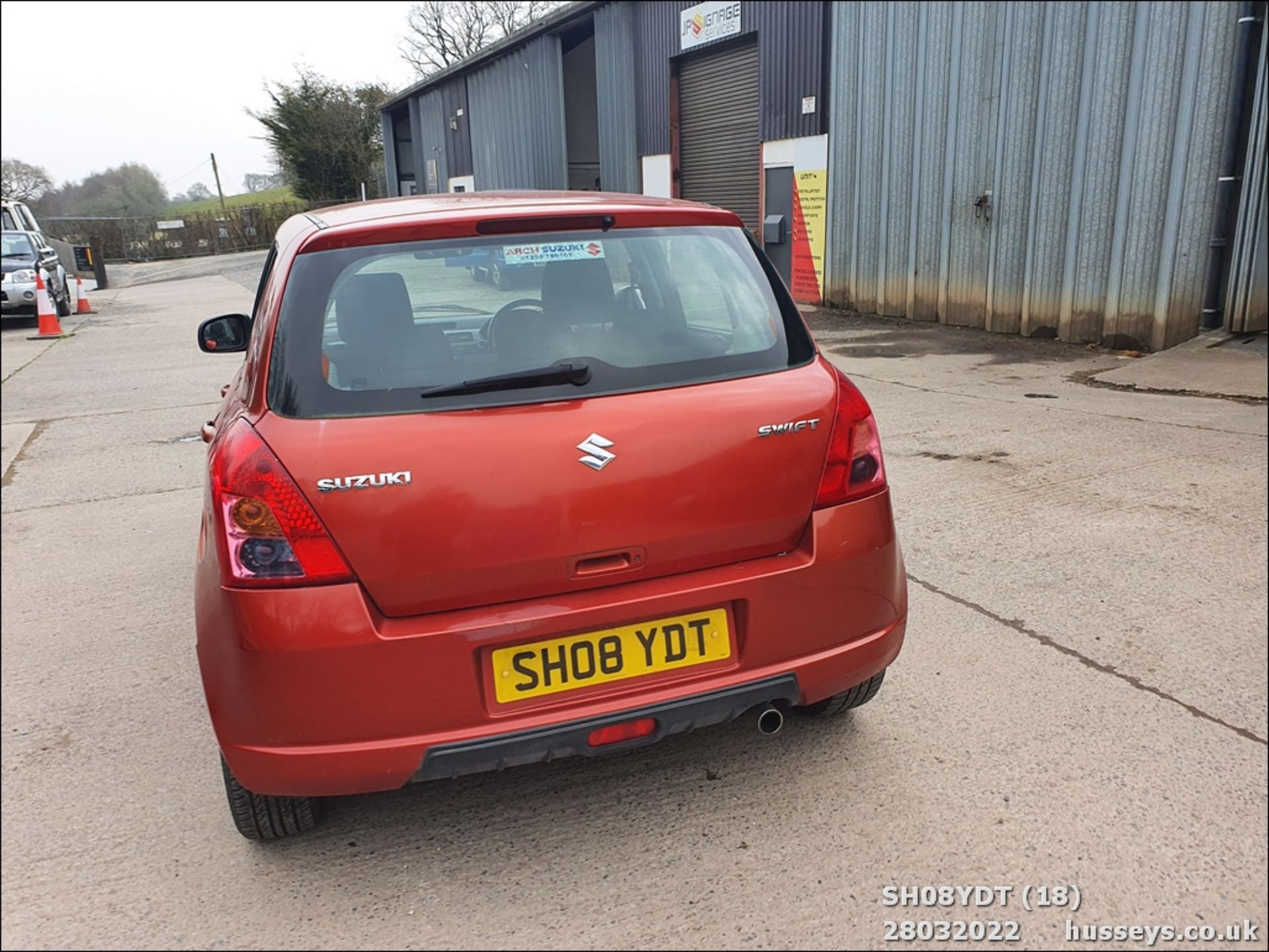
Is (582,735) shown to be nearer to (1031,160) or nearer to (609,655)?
(609,655)

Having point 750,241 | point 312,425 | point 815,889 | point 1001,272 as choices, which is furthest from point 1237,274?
point 312,425

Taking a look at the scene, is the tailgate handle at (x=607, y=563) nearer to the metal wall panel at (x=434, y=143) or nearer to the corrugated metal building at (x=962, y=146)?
the corrugated metal building at (x=962, y=146)

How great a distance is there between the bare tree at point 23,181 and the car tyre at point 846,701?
266 centimetres

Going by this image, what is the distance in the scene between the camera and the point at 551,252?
2.45m

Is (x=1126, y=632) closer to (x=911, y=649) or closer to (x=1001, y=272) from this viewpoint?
(x=911, y=649)

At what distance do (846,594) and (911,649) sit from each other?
1.13 meters

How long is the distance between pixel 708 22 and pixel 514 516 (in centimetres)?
1586

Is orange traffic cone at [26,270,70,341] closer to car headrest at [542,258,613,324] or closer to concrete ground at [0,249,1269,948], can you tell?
concrete ground at [0,249,1269,948]

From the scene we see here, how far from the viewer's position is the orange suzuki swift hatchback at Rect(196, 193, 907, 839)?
203cm

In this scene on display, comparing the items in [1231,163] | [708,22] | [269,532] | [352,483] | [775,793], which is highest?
[708,22]

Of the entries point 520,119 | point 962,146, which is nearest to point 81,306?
point 520,119

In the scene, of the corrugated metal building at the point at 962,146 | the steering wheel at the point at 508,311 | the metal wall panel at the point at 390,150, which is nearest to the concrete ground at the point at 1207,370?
the corrugated metal building at the point at 962,146

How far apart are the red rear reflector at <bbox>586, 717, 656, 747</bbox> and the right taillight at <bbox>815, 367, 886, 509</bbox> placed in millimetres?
681

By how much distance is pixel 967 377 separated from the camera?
8547 millimetres
